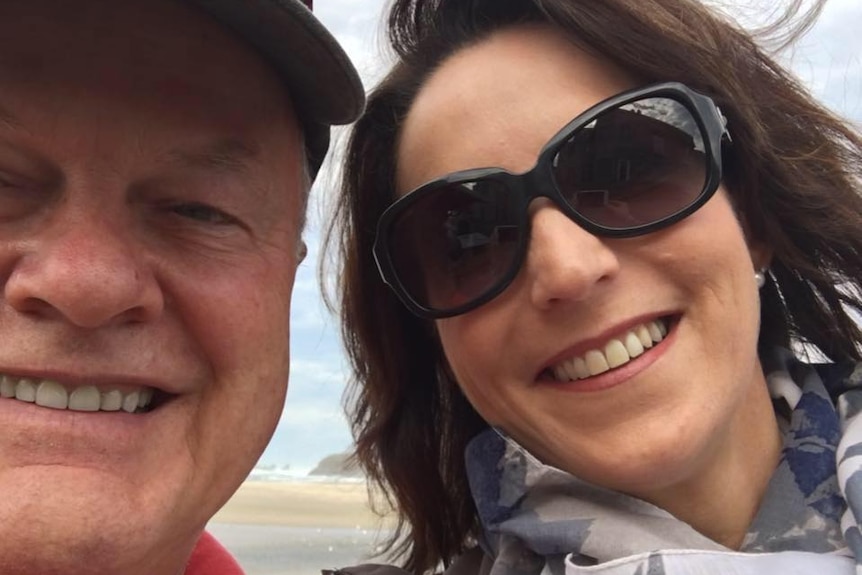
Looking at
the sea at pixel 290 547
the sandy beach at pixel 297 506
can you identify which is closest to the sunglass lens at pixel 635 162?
the sea at pixel 290 547

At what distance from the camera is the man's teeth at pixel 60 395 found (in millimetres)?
1464

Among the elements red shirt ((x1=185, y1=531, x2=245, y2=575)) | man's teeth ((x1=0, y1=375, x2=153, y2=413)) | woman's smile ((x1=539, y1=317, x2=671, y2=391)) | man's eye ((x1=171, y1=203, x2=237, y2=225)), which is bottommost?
red shirt ((x1=185, y1=531, x2=245, y2=575))

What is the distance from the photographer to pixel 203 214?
1.69 metres

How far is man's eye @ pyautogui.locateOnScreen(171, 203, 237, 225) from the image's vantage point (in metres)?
1.65

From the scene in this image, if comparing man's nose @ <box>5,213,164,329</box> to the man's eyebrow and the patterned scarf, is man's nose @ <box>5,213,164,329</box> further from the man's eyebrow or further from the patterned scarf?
the patterned scarf

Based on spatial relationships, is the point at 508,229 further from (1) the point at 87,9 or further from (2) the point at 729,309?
(1) the point at 87,9

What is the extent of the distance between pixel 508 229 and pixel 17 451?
104 cm

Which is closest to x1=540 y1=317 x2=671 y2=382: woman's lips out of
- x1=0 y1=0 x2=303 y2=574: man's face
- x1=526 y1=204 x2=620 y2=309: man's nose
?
x1=526 y1=204 x2=620 y2=309: man's nose

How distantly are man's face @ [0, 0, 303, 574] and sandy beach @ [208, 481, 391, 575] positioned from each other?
3.36 ft

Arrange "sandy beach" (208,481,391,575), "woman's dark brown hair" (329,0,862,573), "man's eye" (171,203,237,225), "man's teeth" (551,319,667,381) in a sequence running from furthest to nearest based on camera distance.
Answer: "sandy beach" (208,481,391,575) < "woman's dark brown hair" (329,0,862,573) < "man's teeth" (551,319,667,381) < "man's eye" (171,203,237,225)

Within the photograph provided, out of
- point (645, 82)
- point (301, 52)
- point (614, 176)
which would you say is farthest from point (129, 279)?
point (645, 82)

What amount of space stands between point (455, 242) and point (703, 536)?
0.83 m

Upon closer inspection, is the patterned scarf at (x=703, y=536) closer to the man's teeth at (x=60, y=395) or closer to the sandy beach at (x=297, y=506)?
the man's teeth at (x=60, y=395)

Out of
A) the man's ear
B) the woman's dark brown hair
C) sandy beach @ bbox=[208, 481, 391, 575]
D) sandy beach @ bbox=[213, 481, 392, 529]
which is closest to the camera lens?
the woman's dark brown hair
